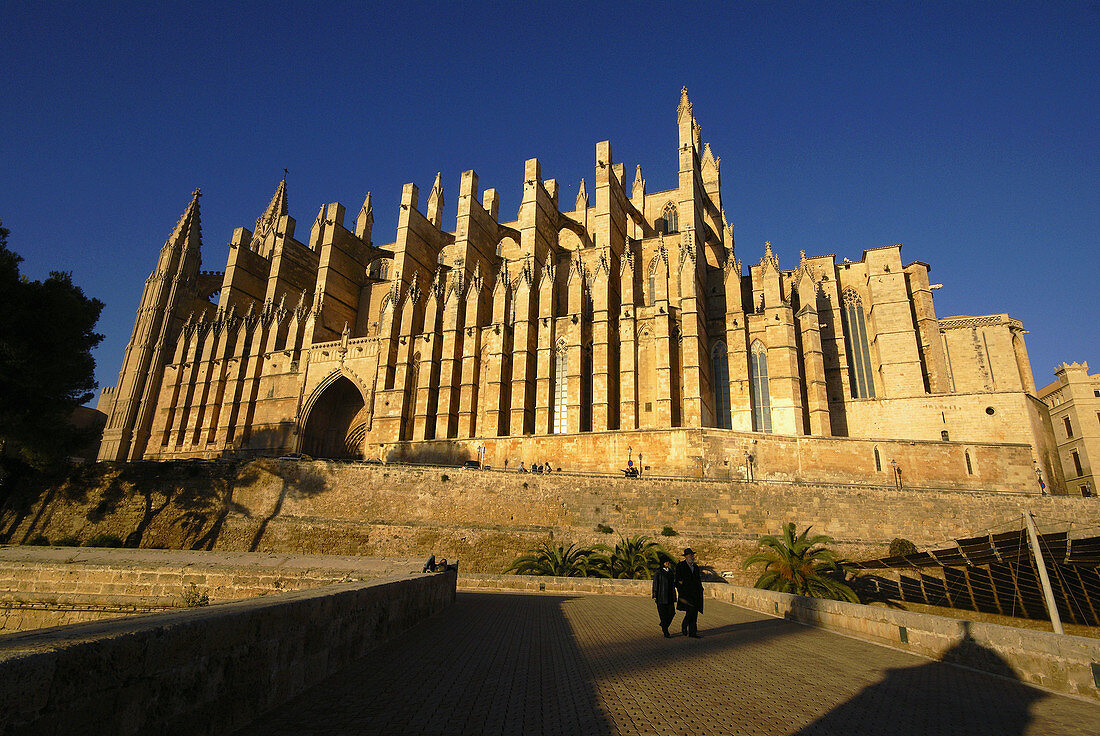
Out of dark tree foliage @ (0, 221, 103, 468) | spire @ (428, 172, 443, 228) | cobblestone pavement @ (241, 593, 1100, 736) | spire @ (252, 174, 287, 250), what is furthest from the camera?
spire @ (252, 174, 287, 250)

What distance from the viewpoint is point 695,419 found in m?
25.1

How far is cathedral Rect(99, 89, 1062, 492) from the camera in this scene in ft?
82.4

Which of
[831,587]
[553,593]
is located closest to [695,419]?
[831,587]

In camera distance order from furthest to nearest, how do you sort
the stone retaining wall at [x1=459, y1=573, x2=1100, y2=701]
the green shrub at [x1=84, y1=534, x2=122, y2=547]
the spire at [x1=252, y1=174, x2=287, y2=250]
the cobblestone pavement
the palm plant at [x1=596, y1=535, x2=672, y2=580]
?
the spire at [x1=252, y1=174, x2=287, y2=250] → the green shrub at [x1=84, y1=534, x2=122, y2=547] → the palm plant at [x1=596, y1=535, x2=672, y2=580] → the stone retaining wall at [x1=459, y1=573, x2=1100, y2=701] → the cobblestone pavement

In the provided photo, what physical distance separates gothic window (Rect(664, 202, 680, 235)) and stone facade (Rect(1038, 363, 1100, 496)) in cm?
2401

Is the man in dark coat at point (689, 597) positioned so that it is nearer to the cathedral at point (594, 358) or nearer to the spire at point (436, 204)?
the cathedral at point (594, 358)

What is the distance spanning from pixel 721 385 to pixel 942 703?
2609cm

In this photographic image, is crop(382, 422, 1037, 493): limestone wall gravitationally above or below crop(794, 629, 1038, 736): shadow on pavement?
above

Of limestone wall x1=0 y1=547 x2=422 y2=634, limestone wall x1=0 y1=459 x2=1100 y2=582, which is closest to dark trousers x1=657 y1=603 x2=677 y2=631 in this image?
limestone wall x1=0 y1=547 x2=422 y2=634

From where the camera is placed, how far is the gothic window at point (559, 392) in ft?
92.0

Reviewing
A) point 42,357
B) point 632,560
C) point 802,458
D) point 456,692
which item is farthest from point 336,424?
point 456,692

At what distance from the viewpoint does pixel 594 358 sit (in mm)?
27531

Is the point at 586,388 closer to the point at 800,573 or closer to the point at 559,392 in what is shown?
the point at 559,392

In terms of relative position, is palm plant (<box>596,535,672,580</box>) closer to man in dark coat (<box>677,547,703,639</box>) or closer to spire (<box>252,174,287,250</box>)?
man in dark coat (<box>677,547,703,639</box>)
